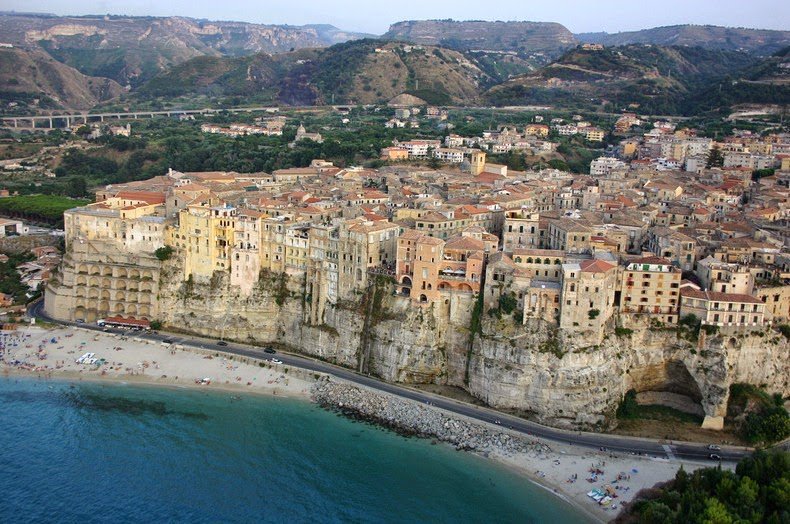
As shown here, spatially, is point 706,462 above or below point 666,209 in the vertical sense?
below

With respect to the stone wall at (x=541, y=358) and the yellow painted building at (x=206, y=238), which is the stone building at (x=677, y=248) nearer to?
the stone wall at (x=541, y=358)

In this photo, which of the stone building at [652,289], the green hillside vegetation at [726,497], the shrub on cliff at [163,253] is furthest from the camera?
the shrub on cliff at [163,253]

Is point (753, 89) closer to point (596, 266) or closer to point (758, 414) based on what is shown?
point (758, 414)

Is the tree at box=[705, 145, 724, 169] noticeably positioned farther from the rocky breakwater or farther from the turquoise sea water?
the turquoise sea water

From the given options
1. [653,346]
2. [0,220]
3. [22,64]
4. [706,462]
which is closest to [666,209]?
[653,346]

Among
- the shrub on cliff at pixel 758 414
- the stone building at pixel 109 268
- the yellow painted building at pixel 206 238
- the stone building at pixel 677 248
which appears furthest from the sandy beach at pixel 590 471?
the stone building at pixel 109 268

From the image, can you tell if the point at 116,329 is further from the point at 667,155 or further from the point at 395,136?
the point at 667,155

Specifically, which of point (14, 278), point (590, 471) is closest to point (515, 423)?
point (590, 471)
